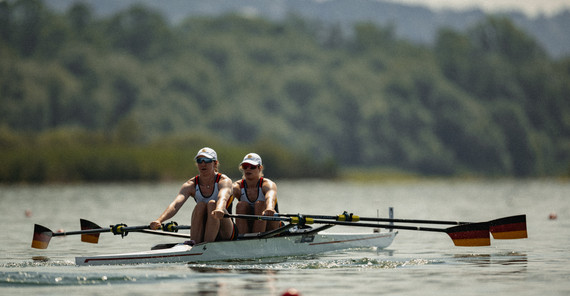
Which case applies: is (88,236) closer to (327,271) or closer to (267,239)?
(267,239)

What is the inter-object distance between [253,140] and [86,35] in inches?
1007

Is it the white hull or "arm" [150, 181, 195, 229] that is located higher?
"arm" [150, 181, 195, 229]

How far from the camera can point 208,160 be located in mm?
16281

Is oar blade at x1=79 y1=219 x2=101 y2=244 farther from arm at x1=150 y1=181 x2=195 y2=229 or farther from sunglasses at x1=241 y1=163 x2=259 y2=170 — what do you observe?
sunglasses at x1=241 y1=163 x2=259 y2=170

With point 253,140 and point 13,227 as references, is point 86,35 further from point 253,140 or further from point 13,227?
point 13,227

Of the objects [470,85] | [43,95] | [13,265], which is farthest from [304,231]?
[470,85]

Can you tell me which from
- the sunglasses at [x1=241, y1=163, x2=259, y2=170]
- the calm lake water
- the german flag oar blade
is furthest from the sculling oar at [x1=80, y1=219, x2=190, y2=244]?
the german flag oar blade

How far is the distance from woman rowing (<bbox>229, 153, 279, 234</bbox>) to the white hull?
20.6 inches

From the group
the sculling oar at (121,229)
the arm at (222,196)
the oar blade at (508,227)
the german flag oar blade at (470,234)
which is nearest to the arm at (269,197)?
the arm at (222,196)

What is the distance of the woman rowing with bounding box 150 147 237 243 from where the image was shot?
16172 mm

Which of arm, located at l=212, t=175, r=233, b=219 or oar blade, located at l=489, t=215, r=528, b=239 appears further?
oar blade, located at l=489, t=215, r=528, b=239

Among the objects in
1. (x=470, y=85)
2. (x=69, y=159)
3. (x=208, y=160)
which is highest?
(x=470, y=85)

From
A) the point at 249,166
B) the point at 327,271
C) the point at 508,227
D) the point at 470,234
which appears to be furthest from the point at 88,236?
the point at 508,227

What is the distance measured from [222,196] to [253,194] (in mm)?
1600
